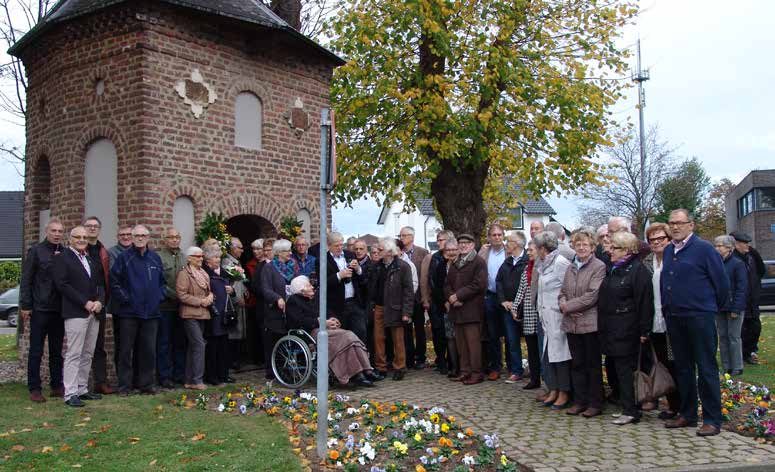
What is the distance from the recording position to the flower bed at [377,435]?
574cm

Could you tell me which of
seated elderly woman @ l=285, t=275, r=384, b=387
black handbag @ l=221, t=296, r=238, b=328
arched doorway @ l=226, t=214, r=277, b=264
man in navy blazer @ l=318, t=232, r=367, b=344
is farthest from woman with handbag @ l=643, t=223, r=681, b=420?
arched doorway @ l=226, t=214, r=277, b=264

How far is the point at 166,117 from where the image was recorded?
10.3m

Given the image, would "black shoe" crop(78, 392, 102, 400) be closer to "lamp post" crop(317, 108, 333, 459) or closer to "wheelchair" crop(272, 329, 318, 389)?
"wheelchair" crop(272, 329, 318, 389)

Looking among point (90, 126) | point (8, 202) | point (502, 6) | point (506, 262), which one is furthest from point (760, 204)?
point (8, 202)

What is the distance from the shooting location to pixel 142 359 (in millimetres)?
8977

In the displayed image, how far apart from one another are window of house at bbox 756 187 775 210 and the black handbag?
4213cm

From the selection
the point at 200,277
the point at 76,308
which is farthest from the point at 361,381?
the point at 76,308

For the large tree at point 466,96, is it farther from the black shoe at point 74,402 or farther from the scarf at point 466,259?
the black shoe at point 74,402

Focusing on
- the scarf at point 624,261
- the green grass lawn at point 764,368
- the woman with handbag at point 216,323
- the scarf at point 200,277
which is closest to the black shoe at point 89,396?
the woman with handbag at point 216,323

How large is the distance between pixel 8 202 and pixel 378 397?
1891 inches

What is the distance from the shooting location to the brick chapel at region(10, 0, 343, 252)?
1013 centimetres

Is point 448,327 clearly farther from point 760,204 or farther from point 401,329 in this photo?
point 760,204

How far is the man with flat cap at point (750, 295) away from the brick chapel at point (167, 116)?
23.1 feet

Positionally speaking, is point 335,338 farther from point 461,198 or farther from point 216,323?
point 461,198
